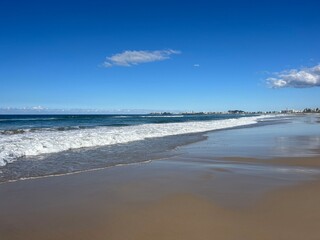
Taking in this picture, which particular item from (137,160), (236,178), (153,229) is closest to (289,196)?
(236,178)

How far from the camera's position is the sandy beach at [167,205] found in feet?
13.6

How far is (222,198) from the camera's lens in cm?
→ 563

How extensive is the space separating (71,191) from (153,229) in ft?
8.55

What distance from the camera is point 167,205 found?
5.28m

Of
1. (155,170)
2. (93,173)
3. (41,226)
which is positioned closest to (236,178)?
(155,170)

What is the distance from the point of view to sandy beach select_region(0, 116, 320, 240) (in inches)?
163

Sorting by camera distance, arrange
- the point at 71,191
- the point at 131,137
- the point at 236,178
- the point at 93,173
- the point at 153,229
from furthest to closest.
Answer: the point at 131,137, the point at 93,173, the point at 236,178, the point at 71,191, the point at 153,229

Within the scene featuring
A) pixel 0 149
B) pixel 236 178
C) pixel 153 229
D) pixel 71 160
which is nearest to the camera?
pixel 153 229

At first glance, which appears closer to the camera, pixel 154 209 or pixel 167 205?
pixel 154 209

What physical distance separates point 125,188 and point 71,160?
4375mm

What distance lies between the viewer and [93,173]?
8.15 m

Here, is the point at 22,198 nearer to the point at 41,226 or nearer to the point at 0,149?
the point at 41,226

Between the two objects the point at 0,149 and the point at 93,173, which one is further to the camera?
the point at 0,149

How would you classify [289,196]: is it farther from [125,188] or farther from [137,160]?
[137,160]
